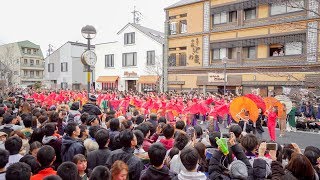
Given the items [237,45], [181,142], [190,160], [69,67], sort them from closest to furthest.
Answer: [190,160]
[181,142]
[237,45]
[69,67]

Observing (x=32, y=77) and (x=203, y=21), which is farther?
(x=32, y=77)

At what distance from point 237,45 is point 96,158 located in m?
23.9

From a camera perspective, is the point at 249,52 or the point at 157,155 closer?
the point at 157,155

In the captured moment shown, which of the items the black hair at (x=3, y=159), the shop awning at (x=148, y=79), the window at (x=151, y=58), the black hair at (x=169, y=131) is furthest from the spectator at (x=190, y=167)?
the window at (x=151, y=58)

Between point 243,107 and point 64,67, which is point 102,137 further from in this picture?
point 64,67

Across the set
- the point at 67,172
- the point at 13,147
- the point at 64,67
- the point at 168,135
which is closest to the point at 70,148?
the point at 13,147

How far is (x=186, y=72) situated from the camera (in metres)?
30.5

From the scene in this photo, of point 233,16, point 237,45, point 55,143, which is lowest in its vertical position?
point 55,143

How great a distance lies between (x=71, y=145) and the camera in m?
4.92

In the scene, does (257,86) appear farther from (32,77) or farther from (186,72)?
(32,77)

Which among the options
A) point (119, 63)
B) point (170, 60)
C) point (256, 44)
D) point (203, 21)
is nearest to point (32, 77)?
point (119, 63)

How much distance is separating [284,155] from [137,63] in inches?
1274

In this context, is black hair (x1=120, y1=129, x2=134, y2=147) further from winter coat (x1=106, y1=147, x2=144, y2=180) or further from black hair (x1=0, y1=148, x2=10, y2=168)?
black hair (x1=0, y1=148, x2=10, y2=168)

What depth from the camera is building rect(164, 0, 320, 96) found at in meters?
22.6
